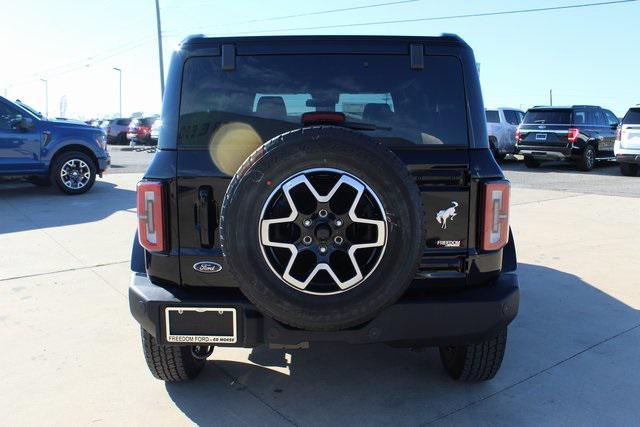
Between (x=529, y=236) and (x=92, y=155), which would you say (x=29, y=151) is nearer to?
(x=92, y=155)

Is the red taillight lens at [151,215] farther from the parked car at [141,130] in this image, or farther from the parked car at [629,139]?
the parked car at [141,130]

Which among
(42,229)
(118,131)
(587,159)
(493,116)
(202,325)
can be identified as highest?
(118,131)

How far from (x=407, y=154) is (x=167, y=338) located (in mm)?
1411

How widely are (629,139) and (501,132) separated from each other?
4.45 meters

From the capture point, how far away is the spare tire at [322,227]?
2.26 m

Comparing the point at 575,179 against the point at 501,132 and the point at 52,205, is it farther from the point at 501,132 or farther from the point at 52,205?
the point at 52,205

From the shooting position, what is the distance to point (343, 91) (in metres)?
2.73

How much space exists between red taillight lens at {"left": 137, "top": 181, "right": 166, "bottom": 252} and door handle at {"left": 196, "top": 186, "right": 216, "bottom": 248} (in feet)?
0.57

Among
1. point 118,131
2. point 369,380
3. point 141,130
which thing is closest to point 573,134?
point 369,380

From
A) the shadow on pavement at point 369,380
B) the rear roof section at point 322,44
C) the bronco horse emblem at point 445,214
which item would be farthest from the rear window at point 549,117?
the bronco horse emblem at point 445,214

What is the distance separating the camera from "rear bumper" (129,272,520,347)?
2.46m

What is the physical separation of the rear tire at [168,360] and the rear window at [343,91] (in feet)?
3.85

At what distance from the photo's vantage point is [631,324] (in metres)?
4.02

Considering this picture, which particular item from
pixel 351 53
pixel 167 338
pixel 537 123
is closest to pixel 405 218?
pixel 351 53
